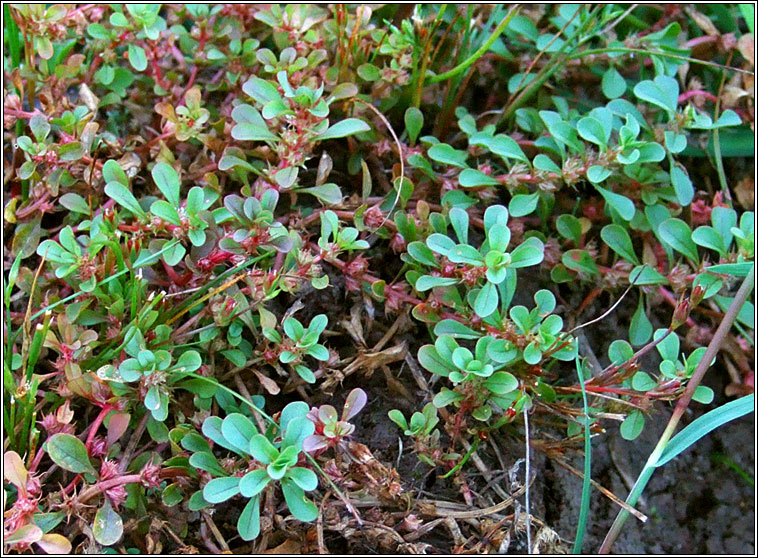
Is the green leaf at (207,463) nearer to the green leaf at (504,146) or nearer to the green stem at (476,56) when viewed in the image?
the green leaf at (504,146)

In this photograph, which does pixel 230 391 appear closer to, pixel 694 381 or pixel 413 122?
pixel 413 122

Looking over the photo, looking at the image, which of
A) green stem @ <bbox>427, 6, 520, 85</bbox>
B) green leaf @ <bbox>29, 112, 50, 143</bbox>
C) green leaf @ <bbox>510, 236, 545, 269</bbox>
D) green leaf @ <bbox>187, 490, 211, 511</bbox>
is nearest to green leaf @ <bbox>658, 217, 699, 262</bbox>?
green leaf @ <bbox>510, 236, 545, 269</bbox>

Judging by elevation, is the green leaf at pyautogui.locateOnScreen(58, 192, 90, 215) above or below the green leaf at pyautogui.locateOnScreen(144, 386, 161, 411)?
above

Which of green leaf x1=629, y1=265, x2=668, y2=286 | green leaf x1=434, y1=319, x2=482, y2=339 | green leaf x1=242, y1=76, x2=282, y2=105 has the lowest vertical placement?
green leaf x1=434, y1=319, x2=482, y2=339

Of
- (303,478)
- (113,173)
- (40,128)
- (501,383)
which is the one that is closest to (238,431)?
(303,478)

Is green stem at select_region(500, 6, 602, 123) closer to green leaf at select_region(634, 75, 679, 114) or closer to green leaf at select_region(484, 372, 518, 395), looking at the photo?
green leaf at select_region(634, 75, 679, 114)

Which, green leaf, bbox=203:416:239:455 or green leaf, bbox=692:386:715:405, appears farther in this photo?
green leaf, bbox=692:386:715:405

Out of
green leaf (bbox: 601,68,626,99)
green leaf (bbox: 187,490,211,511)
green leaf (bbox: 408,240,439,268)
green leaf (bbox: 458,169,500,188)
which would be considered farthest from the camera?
green leaf (bbox: 601,68,626,99)

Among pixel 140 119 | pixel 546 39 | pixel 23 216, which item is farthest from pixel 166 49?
pixel 546 39
